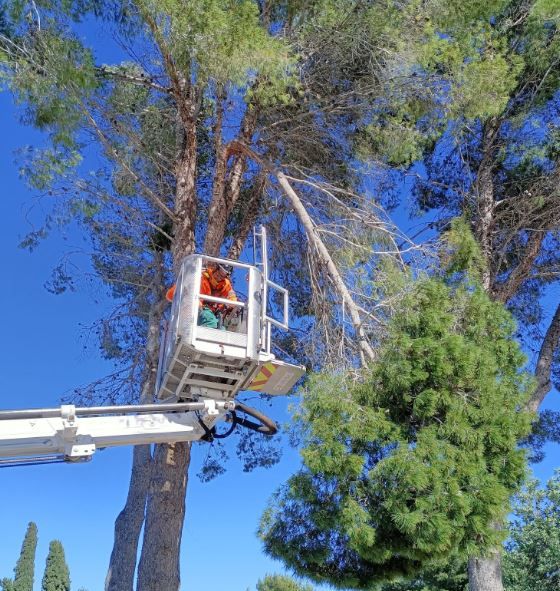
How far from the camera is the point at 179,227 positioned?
970cm

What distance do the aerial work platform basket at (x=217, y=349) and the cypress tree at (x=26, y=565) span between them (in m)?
32.1

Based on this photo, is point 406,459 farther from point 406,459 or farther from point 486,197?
point 486,197

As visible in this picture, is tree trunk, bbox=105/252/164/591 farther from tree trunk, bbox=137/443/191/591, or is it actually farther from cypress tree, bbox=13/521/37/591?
cypress tree, bbox=13/521/37/591

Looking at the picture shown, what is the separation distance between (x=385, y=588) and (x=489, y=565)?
942cm

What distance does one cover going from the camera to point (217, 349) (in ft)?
18.1

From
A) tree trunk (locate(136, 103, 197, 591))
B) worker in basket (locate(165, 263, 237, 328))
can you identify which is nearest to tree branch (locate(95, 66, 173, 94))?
tree trunk (locate(136, 103, 197, 591))

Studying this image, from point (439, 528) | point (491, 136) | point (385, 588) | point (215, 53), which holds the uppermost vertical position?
point (491, 136)

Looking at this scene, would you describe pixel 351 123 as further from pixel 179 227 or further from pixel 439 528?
pixel 439 528

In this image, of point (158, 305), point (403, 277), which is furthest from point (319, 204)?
point (158, 305)

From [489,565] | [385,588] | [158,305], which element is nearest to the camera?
[489,565]

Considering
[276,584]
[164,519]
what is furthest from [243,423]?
[276,584]

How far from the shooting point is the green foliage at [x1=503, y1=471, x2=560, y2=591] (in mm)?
13867

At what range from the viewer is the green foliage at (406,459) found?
612 cm

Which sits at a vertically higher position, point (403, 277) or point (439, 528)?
point (403, 277)
